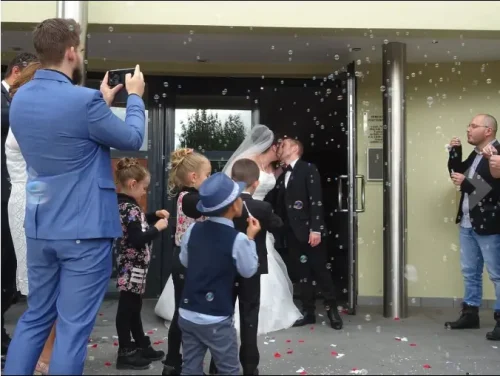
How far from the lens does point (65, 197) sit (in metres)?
2.89

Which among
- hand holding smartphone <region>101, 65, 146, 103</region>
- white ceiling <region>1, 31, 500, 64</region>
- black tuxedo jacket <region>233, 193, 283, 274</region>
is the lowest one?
black tuxedo jacket <region>233, 193, 283, 274</region>

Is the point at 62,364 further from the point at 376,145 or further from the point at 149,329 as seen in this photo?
the point at 376,145

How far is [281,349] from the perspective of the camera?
4.66 m

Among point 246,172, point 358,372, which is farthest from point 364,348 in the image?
point 246,172

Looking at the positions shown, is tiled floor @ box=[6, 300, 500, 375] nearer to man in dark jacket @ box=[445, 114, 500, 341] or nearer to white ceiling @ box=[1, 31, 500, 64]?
man in dark jacket @ box=[445, 114, 500, 341]

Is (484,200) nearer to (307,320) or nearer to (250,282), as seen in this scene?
(307,320)

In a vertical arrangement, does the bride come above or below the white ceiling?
below

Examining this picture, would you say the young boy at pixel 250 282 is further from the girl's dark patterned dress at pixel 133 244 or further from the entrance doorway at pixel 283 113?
the entrance doorway at pixel 283 113

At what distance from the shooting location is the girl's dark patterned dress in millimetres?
3883

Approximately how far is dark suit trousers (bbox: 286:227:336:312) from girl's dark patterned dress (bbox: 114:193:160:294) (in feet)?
5.76

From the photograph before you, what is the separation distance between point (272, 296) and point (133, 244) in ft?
6.04

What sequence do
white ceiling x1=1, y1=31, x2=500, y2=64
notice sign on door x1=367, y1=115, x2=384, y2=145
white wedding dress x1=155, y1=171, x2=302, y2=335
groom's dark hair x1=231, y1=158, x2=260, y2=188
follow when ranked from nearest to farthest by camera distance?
groom's dark hair x1=231, y1=158, x2=260, y2=188 < white wedding dress x1=155, y1=171, x2=302, y2=335 < white ceiling x1=1, y1=31, x2=500, y2=64 < notice sign on door x1=367, y1=115, x2=384, y2=145

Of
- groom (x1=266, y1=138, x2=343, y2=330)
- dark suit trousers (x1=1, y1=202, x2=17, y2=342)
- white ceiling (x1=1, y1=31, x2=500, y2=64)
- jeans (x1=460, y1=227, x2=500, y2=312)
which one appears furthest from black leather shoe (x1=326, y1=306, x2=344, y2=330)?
dark suit trousers (x1=1, y1=202, x2=17, y2=342)

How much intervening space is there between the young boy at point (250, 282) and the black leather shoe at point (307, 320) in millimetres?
1714
